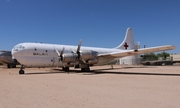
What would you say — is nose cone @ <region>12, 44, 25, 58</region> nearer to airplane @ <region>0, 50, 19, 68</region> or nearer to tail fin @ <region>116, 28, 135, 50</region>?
tail fin @ <region>116, 28, 135, 50</region>

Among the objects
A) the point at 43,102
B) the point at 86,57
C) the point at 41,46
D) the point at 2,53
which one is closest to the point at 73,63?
the point at 86,57

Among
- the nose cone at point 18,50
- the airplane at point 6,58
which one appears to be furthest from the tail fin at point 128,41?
the airplane at point 6,58

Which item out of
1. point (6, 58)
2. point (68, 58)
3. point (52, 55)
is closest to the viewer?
point (68, 58)

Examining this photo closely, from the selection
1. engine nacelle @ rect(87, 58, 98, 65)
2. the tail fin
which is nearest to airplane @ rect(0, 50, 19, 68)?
engine nacelle @ rect(87, 58, 98, 65)

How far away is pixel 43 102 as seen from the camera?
5.62 m

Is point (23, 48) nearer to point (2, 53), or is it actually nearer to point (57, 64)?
point (57, 64)

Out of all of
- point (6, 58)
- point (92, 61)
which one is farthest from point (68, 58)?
point (6, 58)

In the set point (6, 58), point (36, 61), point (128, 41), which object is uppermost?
point (128, 41)

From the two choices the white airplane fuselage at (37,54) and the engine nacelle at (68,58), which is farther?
the engine nacelle at (68,58)

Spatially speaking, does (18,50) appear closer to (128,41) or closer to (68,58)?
(68,58)

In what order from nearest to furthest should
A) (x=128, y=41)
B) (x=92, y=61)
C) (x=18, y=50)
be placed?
(x=18, y=50) < (x=92, y=61) < (x=128, y=41)

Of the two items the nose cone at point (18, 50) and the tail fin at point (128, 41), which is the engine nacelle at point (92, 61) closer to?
the nose cone at point (18, 50)

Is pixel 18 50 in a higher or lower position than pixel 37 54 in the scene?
higher

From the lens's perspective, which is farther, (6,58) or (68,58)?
(6,58)
